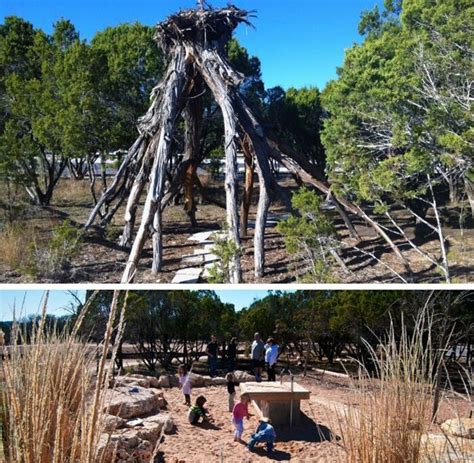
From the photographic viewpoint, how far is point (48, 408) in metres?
1.55

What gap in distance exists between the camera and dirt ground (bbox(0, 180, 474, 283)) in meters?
2.55

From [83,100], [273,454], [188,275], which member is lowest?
[273,454]

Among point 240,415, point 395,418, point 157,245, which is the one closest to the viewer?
point 395,418

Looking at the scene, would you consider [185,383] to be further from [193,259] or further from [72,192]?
[72,192]

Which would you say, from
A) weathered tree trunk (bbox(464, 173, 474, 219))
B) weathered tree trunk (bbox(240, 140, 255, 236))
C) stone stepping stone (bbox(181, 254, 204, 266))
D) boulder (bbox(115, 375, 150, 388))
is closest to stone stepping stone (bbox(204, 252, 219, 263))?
stone stepping stone (bbox(181, 254, 204, 266))

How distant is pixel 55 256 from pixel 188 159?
0.94 meters

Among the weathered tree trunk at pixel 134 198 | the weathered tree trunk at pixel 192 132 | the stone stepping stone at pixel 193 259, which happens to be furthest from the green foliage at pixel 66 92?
the stone stepping stone at pixel 193 259

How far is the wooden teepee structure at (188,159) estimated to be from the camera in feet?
8.89

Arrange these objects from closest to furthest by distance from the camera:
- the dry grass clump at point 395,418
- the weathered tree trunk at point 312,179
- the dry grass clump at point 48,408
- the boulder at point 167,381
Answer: the dry grass clump at point 48,408
the dry grass clump at point 395,418
the weathered tree trunk at point 312,179
the boulder at point 167,381

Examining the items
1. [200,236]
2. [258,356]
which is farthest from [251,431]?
[200,236]

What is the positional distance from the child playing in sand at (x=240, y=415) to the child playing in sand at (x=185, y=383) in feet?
1.07

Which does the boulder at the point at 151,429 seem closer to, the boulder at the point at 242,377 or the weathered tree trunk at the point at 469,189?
the boulder at the point at 242,377

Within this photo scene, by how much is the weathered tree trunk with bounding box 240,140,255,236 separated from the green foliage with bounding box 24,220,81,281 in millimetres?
782

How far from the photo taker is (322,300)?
8.97ft
